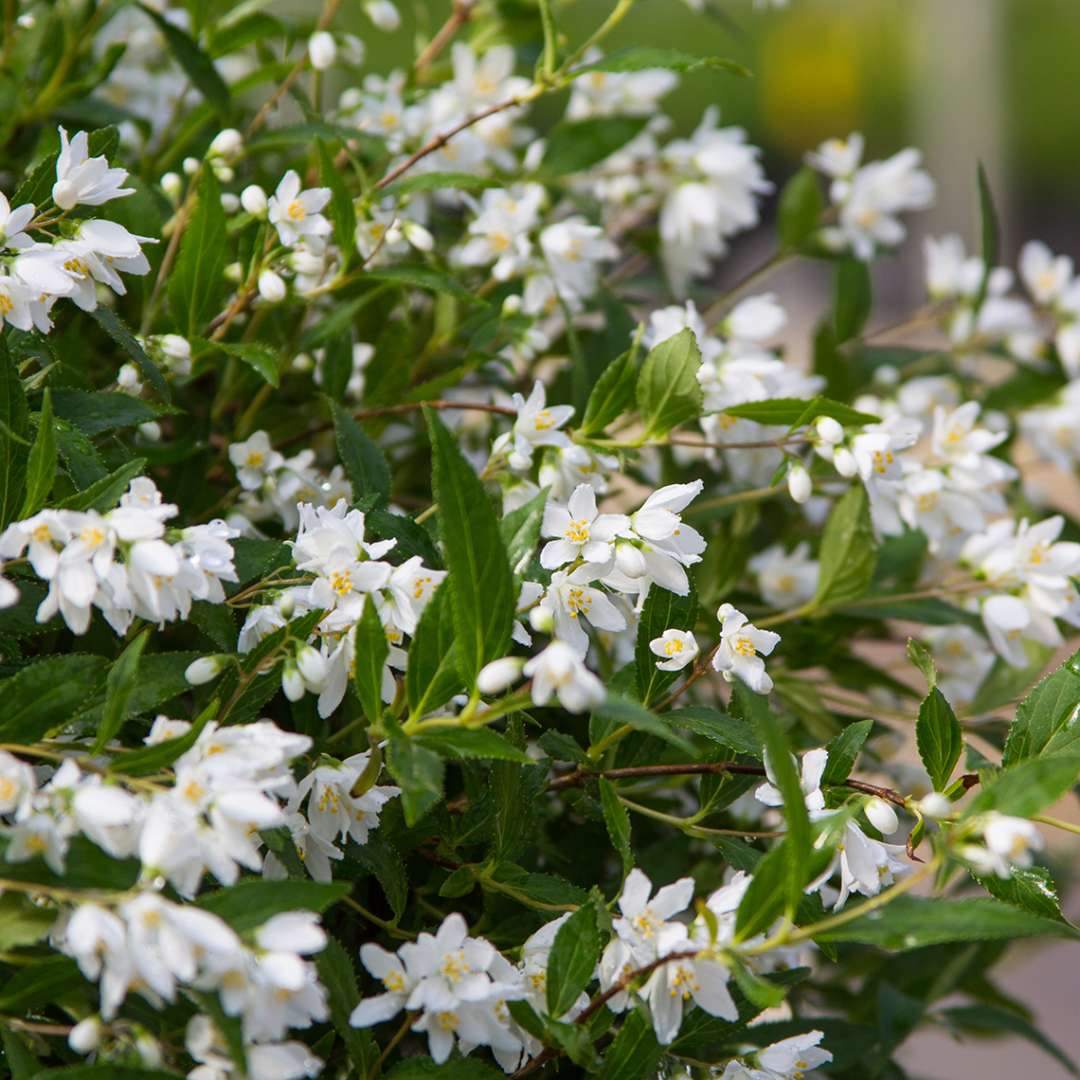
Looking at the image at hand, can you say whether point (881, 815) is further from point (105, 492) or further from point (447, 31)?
point (447, 31)

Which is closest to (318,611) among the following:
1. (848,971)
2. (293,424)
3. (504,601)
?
(504,601)

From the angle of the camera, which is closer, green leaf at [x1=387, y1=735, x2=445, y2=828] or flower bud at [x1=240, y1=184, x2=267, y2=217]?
green leaf at [x1=387, y1=735, x2=445, y2=828]

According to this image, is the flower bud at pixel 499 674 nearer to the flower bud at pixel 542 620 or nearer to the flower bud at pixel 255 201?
the flower bud at pixel 542 620

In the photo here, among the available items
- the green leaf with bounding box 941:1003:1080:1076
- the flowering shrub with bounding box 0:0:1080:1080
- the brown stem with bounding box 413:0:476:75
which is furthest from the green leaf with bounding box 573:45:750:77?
the green leaf with bounding box 941:1003:1080:1076

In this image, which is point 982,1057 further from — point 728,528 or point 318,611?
point 318,611

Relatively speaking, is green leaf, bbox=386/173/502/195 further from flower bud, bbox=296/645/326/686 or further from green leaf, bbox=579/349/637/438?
flower bud, bbox=296/645/326/686

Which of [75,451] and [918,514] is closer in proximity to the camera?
[75,451]

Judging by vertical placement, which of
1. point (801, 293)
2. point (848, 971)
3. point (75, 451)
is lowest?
point (801, 293)
